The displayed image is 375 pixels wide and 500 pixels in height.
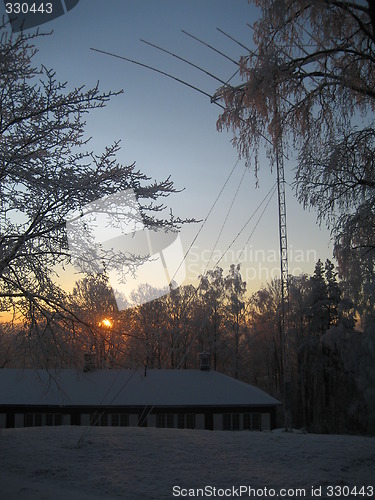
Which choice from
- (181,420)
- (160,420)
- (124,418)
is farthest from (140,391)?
(181,420)

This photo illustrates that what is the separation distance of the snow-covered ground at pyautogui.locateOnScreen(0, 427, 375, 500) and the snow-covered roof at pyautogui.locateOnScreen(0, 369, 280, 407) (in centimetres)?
1185

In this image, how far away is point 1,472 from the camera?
24.4 feet

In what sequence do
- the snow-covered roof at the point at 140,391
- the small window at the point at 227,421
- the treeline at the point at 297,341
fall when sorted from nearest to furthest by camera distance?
1. the snow-covered roof at the point at 140,391
2. the small window at the point at 227,421
3. the treeline at the point at 297,341

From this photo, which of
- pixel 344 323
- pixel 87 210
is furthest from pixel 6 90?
pixel 344 323

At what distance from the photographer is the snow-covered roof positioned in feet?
73.3

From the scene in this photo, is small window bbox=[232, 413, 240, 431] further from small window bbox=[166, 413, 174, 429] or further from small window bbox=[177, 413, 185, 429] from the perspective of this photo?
small window bbox=[166, 413, 174, 429]

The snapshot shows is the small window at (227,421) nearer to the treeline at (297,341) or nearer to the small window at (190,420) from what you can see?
the small window at (190,420)

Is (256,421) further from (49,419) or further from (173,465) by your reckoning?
(173,465)

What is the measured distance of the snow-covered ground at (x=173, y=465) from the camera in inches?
260

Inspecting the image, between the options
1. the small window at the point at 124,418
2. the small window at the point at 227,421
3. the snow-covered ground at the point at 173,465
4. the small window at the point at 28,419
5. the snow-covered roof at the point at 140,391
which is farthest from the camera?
the small window at the point at 28,419

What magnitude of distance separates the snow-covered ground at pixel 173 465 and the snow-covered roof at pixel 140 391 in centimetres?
1185

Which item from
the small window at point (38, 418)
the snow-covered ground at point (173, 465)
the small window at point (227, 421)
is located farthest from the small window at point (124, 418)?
the snow-covered ground at point (173, 465)

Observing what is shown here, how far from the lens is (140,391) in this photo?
23328mm

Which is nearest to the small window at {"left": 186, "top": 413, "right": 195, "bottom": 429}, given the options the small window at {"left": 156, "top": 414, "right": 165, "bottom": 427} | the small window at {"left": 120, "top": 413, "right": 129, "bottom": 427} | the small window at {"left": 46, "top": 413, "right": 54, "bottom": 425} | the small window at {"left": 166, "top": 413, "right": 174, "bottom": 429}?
the small window at {"left": 166, "top": 413, "right": 174, "bottom": 429}
